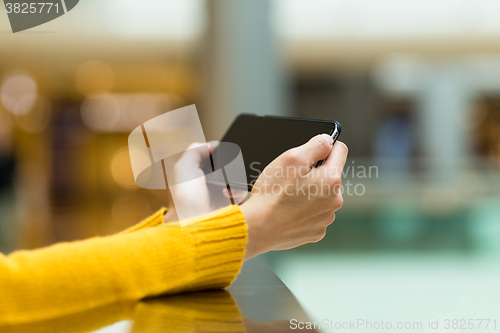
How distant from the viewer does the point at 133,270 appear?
462 mm

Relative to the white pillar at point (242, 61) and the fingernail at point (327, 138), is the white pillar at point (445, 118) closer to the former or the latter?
the white pillar at point (242, 61)

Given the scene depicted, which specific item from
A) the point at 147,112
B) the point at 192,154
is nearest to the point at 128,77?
the point at 147,112

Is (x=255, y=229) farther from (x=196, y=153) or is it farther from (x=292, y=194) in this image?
(x=196, y=153)

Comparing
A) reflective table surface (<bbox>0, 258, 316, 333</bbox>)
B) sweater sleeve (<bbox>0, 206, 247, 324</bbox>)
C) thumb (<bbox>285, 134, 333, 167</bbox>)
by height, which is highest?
thumb (<bbox>285, 134, 333, 167</bbox>)

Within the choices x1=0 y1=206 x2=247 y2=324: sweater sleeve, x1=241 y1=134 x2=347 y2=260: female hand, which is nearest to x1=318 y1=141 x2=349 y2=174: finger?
x1=241 y1=134 x2=347 y2=260: female hand

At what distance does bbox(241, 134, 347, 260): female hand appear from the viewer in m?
0.49

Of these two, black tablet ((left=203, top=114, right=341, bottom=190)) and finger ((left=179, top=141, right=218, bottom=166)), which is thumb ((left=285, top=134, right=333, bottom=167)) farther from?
finger ((left=179, top=141, right=218, bottom=166))

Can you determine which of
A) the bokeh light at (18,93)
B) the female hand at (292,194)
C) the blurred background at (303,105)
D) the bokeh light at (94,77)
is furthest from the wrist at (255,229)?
the bokeh light at (18,93)

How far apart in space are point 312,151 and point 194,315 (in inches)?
8.0

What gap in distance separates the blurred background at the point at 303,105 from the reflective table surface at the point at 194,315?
6.47 ft

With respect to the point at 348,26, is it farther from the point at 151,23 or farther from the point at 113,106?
the point at 113,106

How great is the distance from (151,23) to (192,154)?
5539mm

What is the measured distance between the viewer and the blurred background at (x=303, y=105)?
3.23 meters

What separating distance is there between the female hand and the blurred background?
6.45 feet
